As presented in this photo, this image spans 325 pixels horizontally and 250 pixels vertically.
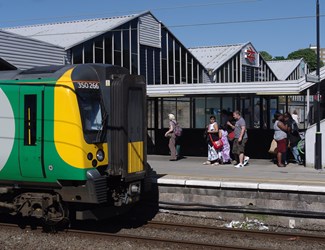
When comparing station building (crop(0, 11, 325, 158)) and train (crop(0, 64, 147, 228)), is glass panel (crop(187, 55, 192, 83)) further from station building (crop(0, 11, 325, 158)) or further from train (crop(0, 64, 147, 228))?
train (crop(0, 64, 147, 228))

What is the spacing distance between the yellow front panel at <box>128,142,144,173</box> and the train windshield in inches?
29.8

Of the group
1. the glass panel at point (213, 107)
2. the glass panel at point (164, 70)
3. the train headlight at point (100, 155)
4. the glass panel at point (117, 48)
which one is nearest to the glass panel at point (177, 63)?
the glass panel at point (164, 70)

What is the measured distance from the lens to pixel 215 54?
48.0 metres

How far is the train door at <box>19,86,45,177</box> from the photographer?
8.98 metres

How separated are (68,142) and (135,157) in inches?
61.8

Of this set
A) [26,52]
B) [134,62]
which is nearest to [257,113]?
[26,52]

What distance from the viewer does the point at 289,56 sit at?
367 feet

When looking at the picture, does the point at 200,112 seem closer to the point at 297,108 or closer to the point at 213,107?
the point at 213,107

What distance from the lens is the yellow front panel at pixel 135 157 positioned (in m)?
9.66

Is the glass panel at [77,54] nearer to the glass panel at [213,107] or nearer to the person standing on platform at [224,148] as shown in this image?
the glass panel at [213,107]

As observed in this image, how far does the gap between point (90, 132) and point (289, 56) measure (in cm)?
10750

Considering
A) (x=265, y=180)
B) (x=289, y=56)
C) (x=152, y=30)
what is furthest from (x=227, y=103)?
(x=289, y=56)

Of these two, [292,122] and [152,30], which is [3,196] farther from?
[152,30]

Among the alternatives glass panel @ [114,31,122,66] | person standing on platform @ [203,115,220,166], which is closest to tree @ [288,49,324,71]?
glass panel @ [114,31,122,66]
